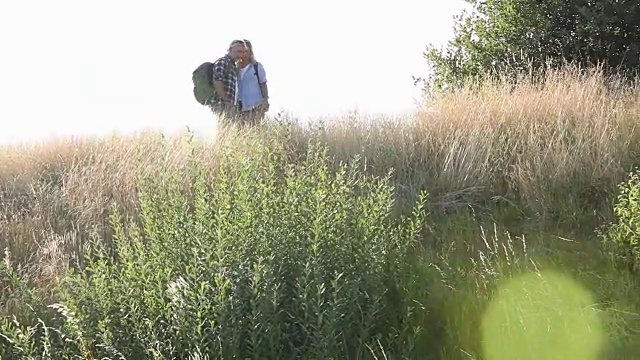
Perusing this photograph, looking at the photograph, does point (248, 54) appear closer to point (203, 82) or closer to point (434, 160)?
point (203, 82)

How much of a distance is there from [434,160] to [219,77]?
2476mm

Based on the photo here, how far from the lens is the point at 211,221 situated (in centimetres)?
302

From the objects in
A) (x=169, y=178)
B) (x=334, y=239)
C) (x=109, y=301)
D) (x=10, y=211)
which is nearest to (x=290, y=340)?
(x=334, y=239)

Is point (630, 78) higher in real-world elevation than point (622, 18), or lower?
lower

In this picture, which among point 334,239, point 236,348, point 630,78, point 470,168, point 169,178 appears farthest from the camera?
point 630,78

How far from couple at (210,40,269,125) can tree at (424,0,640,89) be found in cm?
353

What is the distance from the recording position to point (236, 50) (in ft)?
22.9

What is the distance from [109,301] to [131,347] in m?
0.23

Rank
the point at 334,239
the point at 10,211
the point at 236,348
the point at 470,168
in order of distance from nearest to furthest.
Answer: the point at 236,348 < the point at 334,239 < the point at 10,211 < the point at 470,168

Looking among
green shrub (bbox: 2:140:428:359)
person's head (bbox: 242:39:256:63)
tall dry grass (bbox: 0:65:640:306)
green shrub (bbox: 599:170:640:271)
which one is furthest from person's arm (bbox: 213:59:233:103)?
green shrub (bbox: 599:170:640:271)

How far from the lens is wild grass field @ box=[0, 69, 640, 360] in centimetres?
292

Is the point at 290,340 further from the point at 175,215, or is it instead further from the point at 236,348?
the point at 175,215

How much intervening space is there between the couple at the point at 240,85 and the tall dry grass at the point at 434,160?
2.50 feet

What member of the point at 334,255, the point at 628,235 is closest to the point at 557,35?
the point at 628,235
